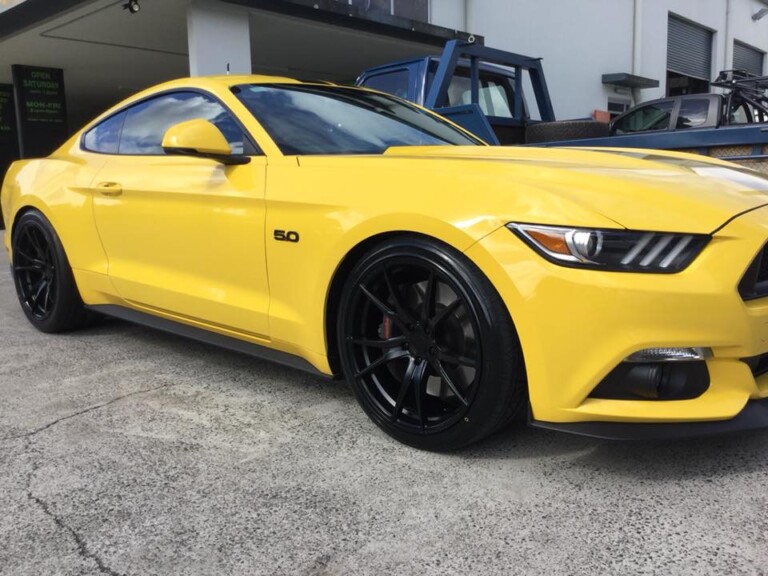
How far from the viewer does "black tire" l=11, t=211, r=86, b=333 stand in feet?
13.0

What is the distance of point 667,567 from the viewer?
1.73 metres

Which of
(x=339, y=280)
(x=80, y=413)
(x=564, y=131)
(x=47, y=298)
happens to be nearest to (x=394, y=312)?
(x=339, y=280)

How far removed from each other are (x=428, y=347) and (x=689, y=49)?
66.6 feet

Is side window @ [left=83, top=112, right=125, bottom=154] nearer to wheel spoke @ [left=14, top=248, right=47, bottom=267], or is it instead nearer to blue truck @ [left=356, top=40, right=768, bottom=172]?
wheel spoke @ [left=14, top=248, right=47, bottom=267]

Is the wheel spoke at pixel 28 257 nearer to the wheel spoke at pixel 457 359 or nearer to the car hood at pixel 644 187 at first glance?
the car hood at pixel 644 187

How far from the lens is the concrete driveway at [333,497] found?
180cm

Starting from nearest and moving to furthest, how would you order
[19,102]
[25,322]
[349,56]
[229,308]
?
[229,308] → [25,322] → [349,56] → [19,102]

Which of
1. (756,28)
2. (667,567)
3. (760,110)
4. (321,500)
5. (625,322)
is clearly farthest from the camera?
(756,28)

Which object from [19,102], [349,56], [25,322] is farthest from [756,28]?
[25,322]

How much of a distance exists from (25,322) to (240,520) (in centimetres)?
334

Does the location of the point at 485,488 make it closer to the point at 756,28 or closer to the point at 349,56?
the point at 349,56

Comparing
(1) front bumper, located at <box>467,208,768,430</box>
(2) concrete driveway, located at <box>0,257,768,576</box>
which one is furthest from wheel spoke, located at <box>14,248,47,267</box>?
(1) front bumper, located at <box>467,208,768,430</box>

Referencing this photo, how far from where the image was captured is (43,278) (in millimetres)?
4199

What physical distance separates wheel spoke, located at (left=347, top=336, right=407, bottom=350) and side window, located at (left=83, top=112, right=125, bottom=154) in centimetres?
205
